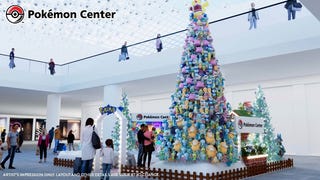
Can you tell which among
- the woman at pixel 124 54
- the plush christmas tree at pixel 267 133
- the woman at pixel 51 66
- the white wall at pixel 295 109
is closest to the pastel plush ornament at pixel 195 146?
the plush christmas tree at pixel 267 133

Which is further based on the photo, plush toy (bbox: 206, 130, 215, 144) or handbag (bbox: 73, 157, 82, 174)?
plush toy (bbox: 206, 130, 215, 144)

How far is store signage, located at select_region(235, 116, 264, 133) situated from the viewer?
9.32 meters

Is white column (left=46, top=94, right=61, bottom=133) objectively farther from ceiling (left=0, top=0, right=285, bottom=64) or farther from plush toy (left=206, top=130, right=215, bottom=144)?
plush toy (left=206, top=130, right=215, bottom=144)

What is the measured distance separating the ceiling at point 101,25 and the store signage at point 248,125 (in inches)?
177

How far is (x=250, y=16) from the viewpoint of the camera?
12156 millimetres

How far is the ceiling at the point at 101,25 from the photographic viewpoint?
15.7 meters

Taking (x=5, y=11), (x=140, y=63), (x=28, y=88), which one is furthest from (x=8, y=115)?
(x=140, y=63)

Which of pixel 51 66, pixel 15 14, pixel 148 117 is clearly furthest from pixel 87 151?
pixel 51 66

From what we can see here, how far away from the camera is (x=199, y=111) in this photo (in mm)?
8320

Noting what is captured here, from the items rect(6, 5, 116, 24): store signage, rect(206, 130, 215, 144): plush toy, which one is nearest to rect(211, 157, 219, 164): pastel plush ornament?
rect(206, 130, 215, 144): plush toy

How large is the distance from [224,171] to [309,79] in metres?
10.0

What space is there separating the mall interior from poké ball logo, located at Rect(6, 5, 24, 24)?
112 mm

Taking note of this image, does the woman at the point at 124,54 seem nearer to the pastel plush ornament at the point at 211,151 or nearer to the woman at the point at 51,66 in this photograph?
the woman at the point at 51,66

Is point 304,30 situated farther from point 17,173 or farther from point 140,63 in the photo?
point 17,173
